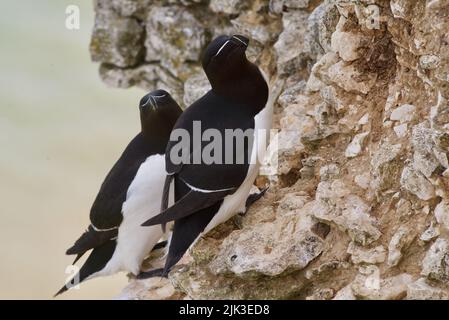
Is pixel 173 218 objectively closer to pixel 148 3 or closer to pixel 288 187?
pixel 288 187

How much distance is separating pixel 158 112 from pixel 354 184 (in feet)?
4.34

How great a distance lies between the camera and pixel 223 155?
15.1 ft

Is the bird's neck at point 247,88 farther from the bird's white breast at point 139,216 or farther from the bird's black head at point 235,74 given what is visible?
the bird's white breast at point 139,216

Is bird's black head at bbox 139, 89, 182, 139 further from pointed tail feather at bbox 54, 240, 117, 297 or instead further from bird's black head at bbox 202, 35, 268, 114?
pointed tail feather at bbox 54, 240, 117, 297

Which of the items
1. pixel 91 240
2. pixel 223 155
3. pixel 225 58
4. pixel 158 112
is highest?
pixel 225 58

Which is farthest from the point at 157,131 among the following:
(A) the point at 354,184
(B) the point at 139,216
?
(A) the point at 354,184

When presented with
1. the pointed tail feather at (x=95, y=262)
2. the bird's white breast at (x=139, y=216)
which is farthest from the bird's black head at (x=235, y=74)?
the pointed tail feather at (x=95, y=262)

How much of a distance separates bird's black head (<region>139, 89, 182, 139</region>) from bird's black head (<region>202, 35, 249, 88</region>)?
47 centimetres

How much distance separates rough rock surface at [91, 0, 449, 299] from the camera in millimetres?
3947

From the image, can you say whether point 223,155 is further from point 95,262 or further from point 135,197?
point 95,262

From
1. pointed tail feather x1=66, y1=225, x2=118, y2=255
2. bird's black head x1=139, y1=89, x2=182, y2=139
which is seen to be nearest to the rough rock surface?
pointed tail feather x1=66, y1=225, x2=118, y2=255

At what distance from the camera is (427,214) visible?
400 cm

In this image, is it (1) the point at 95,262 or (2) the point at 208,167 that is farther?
(1) the point at 95,262
